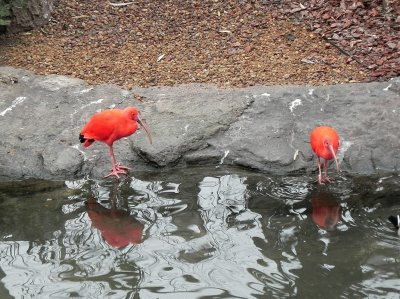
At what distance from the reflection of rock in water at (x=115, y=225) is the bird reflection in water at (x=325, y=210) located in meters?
1.27

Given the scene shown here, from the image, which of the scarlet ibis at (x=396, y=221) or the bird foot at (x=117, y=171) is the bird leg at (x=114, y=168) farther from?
the scarlet ibis at (x=396, y=221)

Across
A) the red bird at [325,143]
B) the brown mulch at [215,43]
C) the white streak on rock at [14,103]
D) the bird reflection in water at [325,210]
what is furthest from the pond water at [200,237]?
the brown mulch at [215,43]

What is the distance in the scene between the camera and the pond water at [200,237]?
425cm

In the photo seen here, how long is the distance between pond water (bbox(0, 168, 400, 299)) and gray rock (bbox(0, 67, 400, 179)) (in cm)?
16

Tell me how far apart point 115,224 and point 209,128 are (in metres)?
1.37

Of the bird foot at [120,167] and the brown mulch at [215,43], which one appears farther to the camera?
the brown mulch at [215,43]

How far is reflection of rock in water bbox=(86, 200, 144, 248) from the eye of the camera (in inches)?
190

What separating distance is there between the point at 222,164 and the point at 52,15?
3467 mm

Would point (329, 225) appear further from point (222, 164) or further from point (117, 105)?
point (117, 105)

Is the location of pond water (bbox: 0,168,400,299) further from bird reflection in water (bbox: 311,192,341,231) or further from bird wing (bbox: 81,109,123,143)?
bird wing (bbox: 81,109,123,143)

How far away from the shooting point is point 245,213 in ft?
16.6

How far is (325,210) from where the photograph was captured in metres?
5.10

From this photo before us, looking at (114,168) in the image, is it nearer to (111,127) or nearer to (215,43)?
(111,127)

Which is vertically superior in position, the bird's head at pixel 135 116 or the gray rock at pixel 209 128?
the bird's head at pixel 135 116
